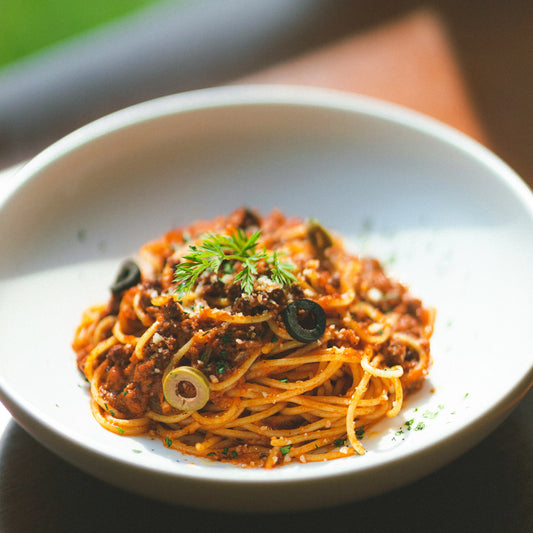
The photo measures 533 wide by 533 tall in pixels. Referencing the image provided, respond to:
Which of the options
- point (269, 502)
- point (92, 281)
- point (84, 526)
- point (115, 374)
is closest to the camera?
point (269, 502)

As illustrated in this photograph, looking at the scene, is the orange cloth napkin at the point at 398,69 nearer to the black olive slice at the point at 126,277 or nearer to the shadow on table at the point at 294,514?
the black olive slice at the point at 126,277

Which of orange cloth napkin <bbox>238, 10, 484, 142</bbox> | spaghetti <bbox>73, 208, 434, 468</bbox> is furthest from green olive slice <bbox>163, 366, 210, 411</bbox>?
orange cloth napkin <bbox>238, 10, 484, 142</bbox>

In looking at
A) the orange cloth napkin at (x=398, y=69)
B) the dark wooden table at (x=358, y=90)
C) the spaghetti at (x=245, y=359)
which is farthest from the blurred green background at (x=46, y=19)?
the spaghetti at (x=245, y=359)

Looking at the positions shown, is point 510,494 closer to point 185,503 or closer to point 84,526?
point 185,503

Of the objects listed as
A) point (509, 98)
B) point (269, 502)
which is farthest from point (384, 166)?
point (269, 502)

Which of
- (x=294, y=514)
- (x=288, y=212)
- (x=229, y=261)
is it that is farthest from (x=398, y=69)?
(x=294, y=514)

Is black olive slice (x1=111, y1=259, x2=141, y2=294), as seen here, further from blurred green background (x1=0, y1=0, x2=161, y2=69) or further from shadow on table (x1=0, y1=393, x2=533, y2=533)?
blurred green background (x1=0, y1=0, x2=161, y2=69)

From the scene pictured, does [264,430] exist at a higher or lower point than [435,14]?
lower

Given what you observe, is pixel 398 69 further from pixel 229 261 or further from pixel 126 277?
pixel 126 277
